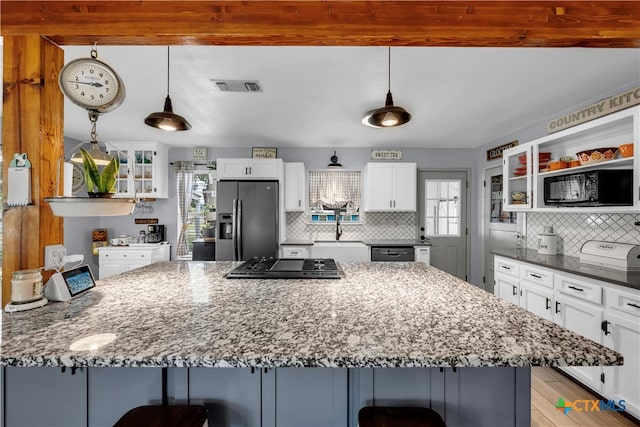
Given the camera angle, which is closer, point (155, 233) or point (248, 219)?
point (248, 219)

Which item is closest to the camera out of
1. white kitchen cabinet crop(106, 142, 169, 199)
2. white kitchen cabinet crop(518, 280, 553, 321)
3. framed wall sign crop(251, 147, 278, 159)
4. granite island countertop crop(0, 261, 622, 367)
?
granite island countertop crop(0, 261, 622, 367)

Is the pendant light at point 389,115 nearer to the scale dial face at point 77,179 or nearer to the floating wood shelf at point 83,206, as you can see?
the floating wood shelf at point 83,206

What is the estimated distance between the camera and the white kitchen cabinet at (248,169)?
444 cm

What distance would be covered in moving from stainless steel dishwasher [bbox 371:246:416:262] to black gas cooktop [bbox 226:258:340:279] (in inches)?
84.2

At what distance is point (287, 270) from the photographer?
199 cm

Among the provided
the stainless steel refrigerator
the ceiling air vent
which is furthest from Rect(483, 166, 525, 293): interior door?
the ceiling air vent

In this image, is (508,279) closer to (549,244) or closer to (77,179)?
(549,244)

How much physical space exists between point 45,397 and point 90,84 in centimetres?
141

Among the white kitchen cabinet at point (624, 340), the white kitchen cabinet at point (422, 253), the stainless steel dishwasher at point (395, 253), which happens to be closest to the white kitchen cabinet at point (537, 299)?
the white kitchen cabinet at point (624, 340)

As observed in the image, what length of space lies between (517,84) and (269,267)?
2.63 metres

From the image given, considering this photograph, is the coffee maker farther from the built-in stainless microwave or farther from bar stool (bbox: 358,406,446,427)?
the built-in stainless microwave

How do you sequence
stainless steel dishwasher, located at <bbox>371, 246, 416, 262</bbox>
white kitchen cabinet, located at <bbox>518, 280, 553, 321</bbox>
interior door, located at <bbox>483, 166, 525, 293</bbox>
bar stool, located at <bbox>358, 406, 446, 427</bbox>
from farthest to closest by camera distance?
1. stainless steel dishwasher, located at <bbox>371, 246, 416, 262</bbox>
2. interior door, located at <bbox>483, 166, 525, 293</bbox>
3. white kitchen cabinet, located at <bbox>518, 280, 553, 321</bbox>
4. bar stool, located at <bbox>358, 406, 446, 427</bbox>

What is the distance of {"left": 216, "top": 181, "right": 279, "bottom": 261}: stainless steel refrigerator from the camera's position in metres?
4.29

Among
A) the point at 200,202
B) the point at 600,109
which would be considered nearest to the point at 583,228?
the point at 600,109
